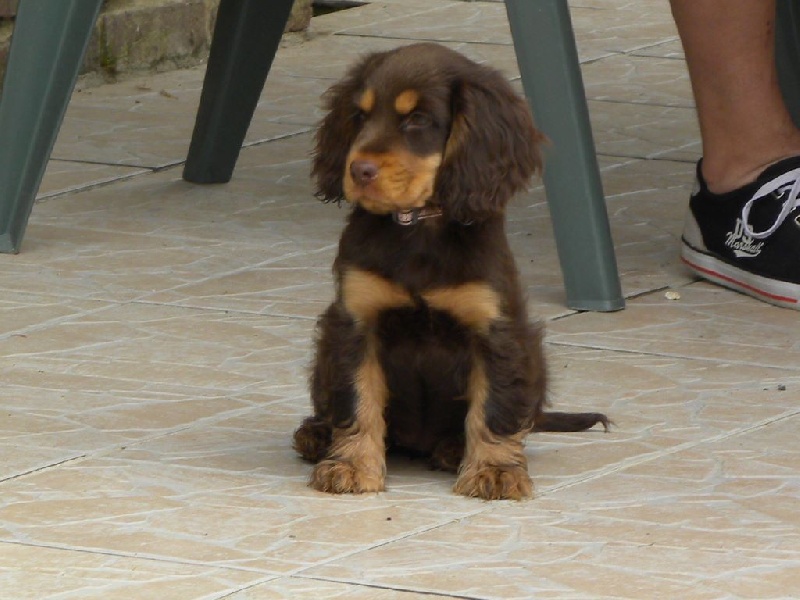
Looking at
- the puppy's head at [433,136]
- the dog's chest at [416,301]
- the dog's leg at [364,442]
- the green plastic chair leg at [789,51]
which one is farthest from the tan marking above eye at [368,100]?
the green plastic chair leg at [789,51]

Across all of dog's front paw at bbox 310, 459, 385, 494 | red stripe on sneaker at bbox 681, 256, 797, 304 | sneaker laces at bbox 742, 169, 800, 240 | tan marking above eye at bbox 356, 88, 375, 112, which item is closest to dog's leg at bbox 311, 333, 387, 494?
dog's front paw at bbox 310, 459, 385, 494

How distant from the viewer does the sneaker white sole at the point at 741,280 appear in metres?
4.57

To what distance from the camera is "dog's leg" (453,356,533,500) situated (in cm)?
310

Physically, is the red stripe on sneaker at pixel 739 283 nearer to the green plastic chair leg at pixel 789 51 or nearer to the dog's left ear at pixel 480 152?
the green plastic chair leg at pixel 789 51

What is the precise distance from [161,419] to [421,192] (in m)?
0.87

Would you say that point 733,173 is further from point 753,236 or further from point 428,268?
point 428,268

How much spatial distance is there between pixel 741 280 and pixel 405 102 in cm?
193

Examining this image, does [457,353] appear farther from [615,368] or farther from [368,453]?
[615,368]

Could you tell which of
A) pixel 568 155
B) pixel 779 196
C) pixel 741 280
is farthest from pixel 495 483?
pixel 779 196

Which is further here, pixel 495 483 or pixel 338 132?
pixel 338 132

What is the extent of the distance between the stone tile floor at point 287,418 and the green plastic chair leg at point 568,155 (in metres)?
0.10

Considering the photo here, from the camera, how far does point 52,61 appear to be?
492 cm

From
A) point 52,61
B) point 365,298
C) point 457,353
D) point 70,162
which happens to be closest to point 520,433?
point 457,353

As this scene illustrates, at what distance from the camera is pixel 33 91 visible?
4.93m
